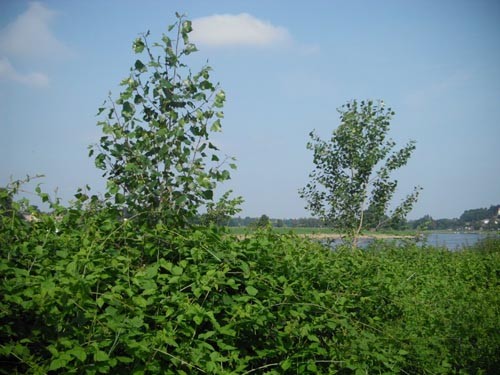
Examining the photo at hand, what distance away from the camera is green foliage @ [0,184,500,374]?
2553 millimetres

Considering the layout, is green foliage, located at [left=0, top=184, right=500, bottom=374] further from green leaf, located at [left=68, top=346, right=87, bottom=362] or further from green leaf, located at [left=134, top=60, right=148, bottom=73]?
green leaf, located at [left=134, top=60, right=148, bottom=73]

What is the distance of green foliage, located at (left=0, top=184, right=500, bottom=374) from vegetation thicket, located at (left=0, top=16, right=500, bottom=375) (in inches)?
0.5

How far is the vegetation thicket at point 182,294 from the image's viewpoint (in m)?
2.58

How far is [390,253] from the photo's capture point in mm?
7789

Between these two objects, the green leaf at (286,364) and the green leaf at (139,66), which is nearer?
the green leaf at (286,364)

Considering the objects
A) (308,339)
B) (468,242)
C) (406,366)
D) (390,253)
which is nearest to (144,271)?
(308,339)

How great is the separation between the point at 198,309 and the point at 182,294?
0.57ft

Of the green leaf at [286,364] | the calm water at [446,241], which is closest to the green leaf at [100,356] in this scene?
the green leaf at [286,364]

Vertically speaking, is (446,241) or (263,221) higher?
(263,221)

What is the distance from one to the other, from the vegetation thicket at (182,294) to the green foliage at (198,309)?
1cm

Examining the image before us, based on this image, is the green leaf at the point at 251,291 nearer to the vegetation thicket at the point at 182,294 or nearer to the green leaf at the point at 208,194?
the vegetation thicket at the point at 182,294

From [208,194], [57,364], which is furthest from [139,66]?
[57,364]

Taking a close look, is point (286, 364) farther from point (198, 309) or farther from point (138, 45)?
point (138, 45)

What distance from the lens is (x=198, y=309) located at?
2.76m
